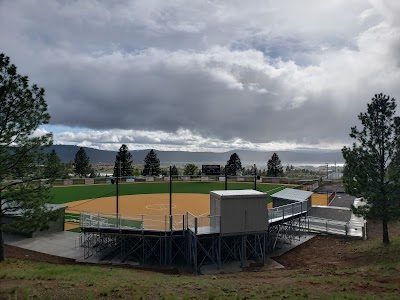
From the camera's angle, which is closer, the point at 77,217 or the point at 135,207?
the point at 77,217

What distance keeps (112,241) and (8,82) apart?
1325 centimetres

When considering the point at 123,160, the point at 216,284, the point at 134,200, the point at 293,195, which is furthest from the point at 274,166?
the point at 216,284

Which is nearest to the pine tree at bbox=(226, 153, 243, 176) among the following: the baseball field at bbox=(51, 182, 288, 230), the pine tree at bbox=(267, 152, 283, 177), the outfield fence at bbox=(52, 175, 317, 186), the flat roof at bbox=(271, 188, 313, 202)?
the pine tree at bbox=(267, 152, 283, 177)

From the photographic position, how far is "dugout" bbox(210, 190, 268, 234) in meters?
19.8

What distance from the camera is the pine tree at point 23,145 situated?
15156 mm

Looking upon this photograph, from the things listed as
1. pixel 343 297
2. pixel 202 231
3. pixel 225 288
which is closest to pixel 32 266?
pixel 202 231

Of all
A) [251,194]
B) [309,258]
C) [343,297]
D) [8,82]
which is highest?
[8,82]

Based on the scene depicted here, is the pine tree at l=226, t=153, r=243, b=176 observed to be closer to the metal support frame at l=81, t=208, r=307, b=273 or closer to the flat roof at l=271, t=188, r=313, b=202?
the flat roof at l=271, t=188, r=313, b=202

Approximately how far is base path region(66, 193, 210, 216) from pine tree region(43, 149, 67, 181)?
58.3 ft

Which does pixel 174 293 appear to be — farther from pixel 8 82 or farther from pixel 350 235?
pixel 350 235

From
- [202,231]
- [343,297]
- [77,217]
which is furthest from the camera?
[77,217]

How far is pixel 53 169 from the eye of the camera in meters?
17.5

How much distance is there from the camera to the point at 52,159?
17734 millimetres

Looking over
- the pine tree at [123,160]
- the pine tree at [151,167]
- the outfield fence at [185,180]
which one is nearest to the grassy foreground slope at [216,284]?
the outfield fence at [185,180]
